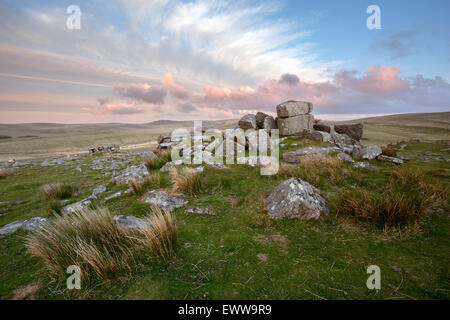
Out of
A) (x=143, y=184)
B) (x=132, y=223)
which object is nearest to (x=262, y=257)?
(x=132, y=223)

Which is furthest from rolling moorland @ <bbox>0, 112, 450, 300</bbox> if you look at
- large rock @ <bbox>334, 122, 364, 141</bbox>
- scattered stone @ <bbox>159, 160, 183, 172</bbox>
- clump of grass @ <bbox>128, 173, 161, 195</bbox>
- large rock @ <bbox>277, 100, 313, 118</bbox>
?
large rock @ <bbox>334, 122, 364, 141</bbox>

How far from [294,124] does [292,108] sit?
131 centimetres

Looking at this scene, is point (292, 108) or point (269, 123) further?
point (269, 123)

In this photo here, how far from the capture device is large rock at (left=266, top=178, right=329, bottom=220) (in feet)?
14.9

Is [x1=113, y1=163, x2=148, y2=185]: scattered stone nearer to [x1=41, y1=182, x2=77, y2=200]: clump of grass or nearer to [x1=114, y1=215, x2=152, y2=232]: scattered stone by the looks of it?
[x1=41, y1=182, x2=77, y2=200]: clump of grass

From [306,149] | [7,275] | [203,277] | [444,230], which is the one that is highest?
[306,149]

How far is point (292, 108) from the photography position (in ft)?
49.0

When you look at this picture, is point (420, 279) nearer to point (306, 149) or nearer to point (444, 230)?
point (444, 230)

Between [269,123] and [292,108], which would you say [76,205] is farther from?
[292,108]

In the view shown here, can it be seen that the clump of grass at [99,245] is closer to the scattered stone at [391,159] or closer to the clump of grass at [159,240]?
the clump of grass at [159,240]

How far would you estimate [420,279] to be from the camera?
264 cm

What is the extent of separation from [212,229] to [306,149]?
31.1 feet

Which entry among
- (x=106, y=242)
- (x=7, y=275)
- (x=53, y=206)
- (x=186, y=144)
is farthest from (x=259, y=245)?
(x=186, y=144)
